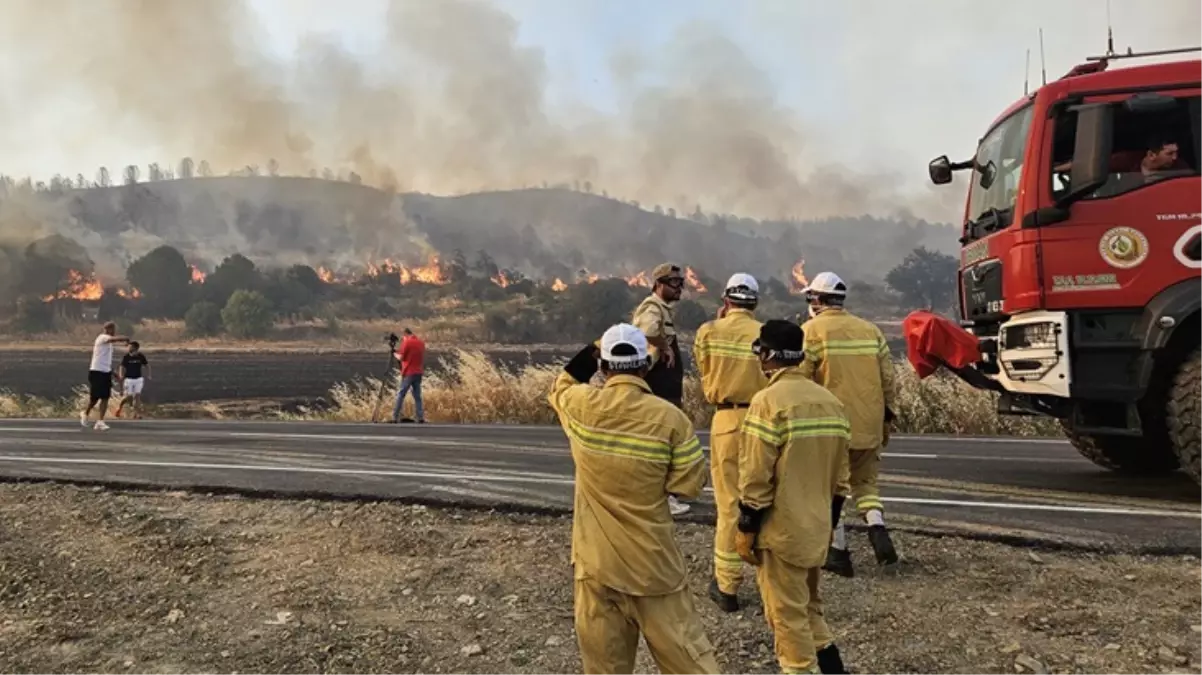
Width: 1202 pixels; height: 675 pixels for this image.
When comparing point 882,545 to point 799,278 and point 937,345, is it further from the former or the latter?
point 799,278

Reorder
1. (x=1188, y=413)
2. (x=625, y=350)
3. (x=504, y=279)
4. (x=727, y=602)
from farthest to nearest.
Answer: (x=504, y=279), (x=1188, y=413), (x=727, y=602), (x=625, y=350)

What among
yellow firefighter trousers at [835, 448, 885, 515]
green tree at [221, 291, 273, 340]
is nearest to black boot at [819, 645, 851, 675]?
yellow firefighter trousers at [835, 448, 885, 515]

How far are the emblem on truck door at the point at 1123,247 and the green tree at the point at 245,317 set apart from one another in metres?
103

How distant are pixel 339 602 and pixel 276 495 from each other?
270 cm

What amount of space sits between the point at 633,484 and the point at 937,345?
4.50m

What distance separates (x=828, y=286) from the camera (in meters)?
4.81

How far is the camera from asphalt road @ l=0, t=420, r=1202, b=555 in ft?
19.0

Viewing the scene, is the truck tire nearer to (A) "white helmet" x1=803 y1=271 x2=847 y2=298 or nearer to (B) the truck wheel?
(B) the truck wheel

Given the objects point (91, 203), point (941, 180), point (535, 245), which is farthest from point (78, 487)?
point (91, 203)

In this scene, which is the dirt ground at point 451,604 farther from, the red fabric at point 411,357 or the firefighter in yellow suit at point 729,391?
the red fabric at point 411,357

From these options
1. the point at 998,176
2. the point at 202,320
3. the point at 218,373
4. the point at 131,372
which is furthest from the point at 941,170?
the point at 202,320

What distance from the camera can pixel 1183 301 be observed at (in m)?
5.73

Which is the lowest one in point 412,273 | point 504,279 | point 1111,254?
point 1111,254

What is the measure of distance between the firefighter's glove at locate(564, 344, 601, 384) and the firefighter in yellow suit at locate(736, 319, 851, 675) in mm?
699
